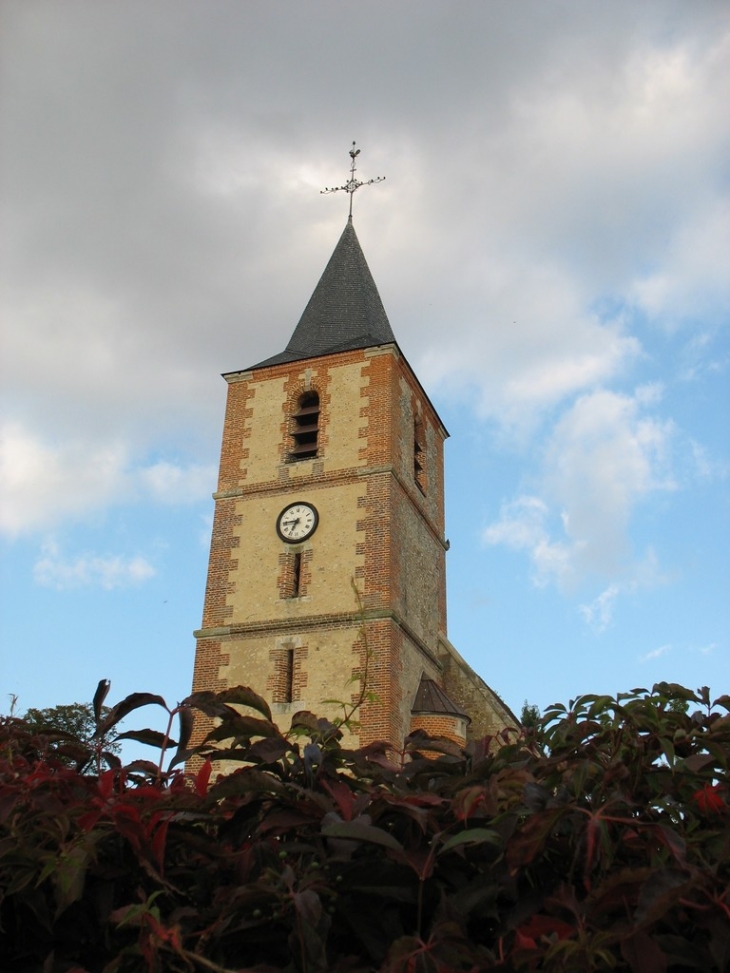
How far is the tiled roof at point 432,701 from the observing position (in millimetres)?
15203

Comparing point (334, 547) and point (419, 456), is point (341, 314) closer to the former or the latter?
point (419, 456)

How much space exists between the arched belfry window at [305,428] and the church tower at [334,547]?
0.03 m

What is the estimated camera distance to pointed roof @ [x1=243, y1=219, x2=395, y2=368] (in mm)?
19141

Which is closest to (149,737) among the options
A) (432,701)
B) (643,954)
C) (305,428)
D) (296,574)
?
(643,954)

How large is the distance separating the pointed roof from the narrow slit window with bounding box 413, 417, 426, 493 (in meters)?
1.93

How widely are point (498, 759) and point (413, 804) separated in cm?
32

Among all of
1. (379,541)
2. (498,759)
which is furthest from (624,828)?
(379,541)

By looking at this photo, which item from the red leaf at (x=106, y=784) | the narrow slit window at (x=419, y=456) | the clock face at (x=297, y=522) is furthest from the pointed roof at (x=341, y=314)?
the red leaf at (x=106, y=784)

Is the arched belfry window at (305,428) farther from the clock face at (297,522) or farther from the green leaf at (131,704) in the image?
the green leaf at (131,704)

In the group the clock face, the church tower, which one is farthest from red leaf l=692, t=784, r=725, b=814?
the clock face

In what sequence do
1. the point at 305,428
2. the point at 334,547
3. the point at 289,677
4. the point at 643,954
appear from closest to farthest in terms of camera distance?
the point at 643,954 < the point at 289,677 < the point at 334,547 < the point at 305,428

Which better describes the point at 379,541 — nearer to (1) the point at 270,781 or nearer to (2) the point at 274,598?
(2) the point at 274,598

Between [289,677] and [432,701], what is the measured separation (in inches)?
95.6

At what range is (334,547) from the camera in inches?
632
